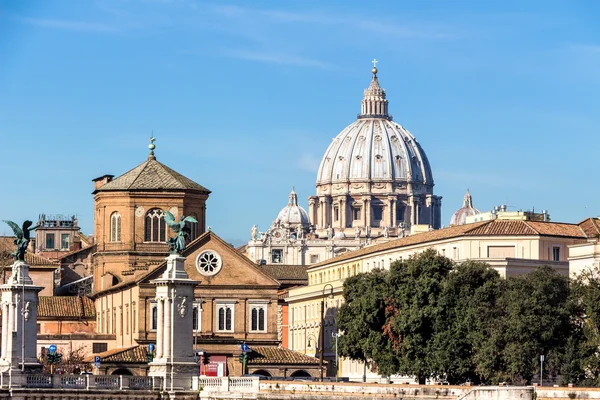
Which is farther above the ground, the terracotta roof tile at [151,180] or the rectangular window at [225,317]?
the terracotta roof tile at [151,180]

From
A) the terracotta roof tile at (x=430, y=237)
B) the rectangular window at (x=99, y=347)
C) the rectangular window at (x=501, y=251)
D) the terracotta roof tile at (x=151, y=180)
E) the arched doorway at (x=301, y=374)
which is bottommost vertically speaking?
the arched doorway at (x=301, y=374)

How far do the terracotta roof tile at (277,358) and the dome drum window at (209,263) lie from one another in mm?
6065

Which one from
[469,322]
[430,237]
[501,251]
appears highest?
[430,237]

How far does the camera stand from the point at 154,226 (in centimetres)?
15150

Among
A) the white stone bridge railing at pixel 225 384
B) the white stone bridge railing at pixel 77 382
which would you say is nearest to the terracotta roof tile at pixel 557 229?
the white stone bridge railing at pixel 225 384

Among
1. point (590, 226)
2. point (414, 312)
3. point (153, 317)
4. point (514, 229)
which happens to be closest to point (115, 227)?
point (153, 317)

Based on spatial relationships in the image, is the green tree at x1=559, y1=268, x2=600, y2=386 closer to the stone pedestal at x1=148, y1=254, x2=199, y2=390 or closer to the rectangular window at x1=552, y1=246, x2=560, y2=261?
the stone pedestal at x1=148, y1=254, x2=199, y2=390

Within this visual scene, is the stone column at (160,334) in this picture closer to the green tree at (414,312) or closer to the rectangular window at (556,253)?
the green tree at (414,312)

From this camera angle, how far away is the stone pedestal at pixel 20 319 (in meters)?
97.4

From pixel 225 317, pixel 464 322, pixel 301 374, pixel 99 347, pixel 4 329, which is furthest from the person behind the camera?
pixel 99 347

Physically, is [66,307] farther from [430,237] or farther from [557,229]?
[557,229]

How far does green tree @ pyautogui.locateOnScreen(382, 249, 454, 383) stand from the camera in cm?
12131

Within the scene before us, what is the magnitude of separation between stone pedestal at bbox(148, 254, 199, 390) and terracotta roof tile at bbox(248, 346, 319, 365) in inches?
1616

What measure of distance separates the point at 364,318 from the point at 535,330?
2090 cm
